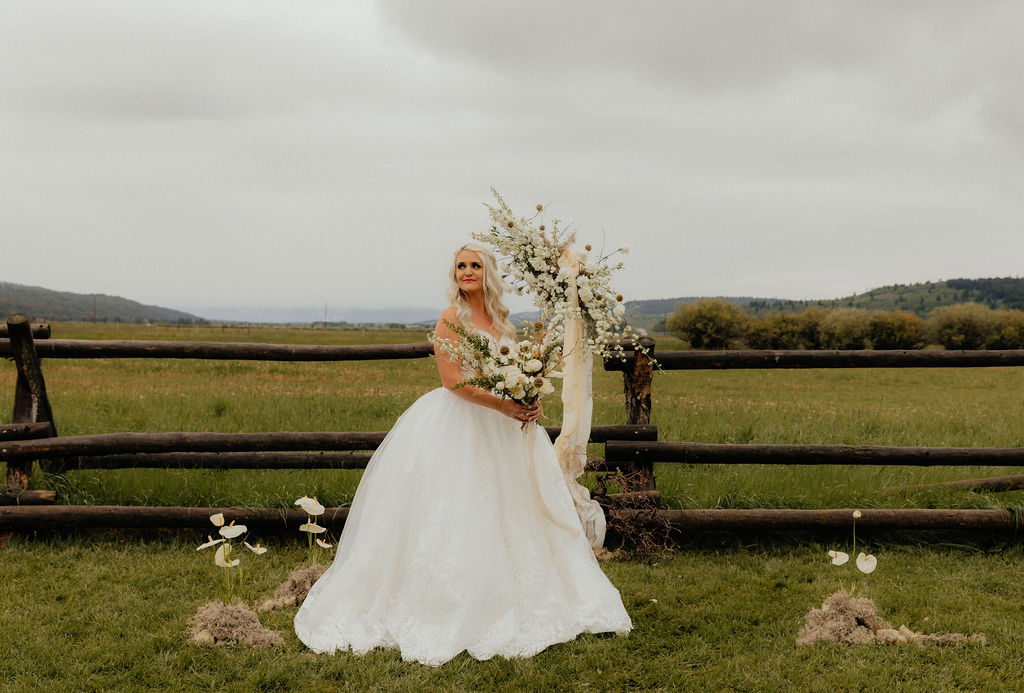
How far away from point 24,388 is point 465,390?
447 centimetres

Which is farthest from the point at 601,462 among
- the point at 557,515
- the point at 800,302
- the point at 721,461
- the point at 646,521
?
the point at 800,302

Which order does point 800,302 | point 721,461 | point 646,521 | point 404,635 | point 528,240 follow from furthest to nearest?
point 800,302
point 721,461
point 646,521
point 528,240
point 404,635

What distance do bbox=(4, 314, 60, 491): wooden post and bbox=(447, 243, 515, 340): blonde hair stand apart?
4.07 meters

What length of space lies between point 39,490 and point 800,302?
122306 mm

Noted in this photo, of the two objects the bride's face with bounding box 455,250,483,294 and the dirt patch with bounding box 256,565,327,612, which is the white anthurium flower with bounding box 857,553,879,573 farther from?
the dirt patch with bounding box 256,565,327,612

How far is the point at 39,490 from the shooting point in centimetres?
595

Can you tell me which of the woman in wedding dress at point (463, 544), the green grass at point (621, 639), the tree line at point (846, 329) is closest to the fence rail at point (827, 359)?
the green grass at point (621, 639)

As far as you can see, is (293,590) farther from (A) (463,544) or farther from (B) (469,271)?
(B) (469,271)

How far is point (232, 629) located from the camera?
159 inches

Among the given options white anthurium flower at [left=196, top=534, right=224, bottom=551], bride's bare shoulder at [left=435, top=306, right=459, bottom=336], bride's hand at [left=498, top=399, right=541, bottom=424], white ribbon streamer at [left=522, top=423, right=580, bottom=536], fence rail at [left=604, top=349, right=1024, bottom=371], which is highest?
bride's bare shoulder at [left=435, top=306, right=459, bottom=336]

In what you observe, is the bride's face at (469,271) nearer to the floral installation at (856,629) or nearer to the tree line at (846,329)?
the floral installation at (856,629)

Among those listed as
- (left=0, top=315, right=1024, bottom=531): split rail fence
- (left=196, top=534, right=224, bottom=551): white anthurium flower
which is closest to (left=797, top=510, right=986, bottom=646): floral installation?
(left=0, top=315, right=1024, bottom=531): split rail fence

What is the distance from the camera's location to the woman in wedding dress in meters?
3.90

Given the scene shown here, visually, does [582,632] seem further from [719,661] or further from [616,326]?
[616,326]
